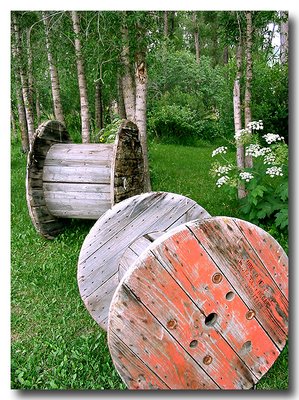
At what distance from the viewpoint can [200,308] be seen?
1.67 m

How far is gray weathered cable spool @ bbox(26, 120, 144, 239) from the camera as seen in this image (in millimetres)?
2980

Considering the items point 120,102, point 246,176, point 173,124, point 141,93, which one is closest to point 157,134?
point 173,124

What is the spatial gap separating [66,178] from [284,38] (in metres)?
1.73

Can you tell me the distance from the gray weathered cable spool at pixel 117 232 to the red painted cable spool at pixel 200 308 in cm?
50

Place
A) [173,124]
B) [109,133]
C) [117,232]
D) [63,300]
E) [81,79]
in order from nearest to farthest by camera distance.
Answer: [117,232] → [63,300] → [173,124] → [81,79] → [109,133]

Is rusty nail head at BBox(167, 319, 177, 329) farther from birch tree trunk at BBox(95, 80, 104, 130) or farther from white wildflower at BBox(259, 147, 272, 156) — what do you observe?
birch tree trunk at BBox(95, 80, 104, 130)

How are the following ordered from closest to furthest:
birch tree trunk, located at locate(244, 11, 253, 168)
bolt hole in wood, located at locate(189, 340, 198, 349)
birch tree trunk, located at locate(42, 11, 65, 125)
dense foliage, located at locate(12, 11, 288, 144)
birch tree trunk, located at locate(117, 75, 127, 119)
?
bolt hole in wood, located at locate(189, 340, 198, 349) → dense foliage, located at locate(12, 11, 288, 144) → birch tree trunk, located at locate(244, 11, 253, 168) → birch tree trunk, located at locate(42, 11, 65, 125) → birch tree trunk, located at locate(117, 75, 127, 119)

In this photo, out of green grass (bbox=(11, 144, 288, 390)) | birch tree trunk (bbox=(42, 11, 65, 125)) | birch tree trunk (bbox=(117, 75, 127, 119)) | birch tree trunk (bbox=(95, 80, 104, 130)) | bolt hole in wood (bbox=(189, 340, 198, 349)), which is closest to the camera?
bolt hole in wood (bbox=(189, 340, 198, 349))

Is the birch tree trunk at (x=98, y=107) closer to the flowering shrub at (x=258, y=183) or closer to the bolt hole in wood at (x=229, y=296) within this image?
the flowering shrub at (x=258, y=183)

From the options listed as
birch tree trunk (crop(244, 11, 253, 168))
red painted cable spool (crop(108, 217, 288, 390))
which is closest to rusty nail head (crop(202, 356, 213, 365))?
red painted cable spool (crop(108, 217, 288, 390))

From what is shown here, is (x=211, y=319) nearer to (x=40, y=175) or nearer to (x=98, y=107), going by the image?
(x=40, y=175)

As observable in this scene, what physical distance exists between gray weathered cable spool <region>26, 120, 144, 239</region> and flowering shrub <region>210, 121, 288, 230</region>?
2.47 feet

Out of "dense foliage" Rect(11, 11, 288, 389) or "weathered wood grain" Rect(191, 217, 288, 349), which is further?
"dense foliage" Rect(11, 11, 288, 389)

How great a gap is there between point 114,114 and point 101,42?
1783mm
